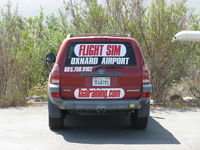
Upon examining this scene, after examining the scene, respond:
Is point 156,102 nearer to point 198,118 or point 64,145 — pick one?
point 198,118

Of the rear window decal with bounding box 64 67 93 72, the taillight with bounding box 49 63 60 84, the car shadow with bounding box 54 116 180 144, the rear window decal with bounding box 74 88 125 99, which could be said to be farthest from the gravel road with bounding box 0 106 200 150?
the rear window decal with bounding box 64 67 93 72

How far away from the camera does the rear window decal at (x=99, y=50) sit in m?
8.15

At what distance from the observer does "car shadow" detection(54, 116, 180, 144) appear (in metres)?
7.83

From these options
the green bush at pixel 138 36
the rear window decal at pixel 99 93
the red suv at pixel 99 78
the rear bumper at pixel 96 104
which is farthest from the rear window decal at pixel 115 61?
the green bush at pixel 138 36

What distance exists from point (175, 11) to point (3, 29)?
482cm

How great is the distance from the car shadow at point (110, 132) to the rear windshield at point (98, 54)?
4.20ft

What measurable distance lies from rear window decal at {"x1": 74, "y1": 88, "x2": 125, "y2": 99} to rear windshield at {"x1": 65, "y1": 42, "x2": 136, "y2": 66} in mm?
455

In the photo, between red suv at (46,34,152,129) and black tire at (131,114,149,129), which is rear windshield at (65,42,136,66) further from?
black tire at (131,114,149,129)

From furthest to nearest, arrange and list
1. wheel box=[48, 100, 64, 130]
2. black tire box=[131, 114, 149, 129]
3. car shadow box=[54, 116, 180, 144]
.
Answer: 1. black tire box=[131, 114, 149, 129]
2. wheel box=[48, 100, 64, 130]
3. car shadow box=[54, 116, 180, 144]

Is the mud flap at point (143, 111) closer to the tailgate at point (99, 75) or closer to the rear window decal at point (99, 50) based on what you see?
the tailgate at point (99, 75)

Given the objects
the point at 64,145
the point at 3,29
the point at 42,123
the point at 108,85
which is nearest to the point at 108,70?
the point at 108,85

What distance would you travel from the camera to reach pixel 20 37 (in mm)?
13750

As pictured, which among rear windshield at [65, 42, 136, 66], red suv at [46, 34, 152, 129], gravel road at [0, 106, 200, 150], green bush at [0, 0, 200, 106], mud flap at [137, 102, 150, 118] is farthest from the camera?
green bush at [0, 0, 200, 106]

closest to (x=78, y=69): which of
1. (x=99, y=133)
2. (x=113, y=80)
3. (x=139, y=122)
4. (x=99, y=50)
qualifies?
(x=99, y=50)
